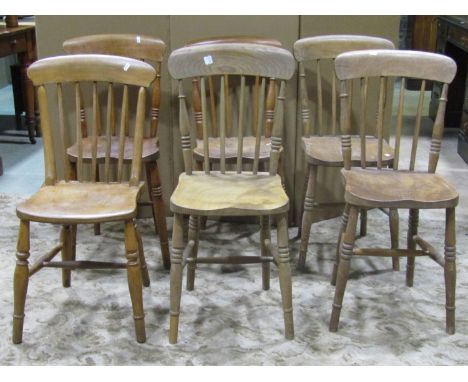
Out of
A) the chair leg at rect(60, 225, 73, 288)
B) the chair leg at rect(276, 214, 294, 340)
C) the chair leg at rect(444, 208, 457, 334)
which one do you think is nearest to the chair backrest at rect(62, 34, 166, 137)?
the chair leg at rect(60, 225, 73, 288)

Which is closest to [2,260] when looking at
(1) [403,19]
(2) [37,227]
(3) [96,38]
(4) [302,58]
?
(2) [37,227]

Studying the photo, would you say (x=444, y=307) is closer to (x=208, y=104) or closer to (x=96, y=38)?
(x=208, y=104)

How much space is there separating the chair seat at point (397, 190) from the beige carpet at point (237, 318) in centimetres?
50

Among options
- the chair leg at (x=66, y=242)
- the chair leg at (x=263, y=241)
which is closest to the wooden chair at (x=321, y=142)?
the chair leg at (x=263, y=241)

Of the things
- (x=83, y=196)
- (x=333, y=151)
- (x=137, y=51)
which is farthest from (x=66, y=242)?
(x=333, y=151)

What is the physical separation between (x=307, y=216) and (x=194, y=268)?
553 mm

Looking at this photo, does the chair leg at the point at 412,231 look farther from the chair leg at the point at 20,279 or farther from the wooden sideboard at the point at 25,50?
the wooden sideboard at the point at 25,50

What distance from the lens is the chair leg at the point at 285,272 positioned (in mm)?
2070

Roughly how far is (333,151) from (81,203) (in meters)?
1.12

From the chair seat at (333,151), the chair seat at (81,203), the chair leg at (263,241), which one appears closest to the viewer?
the chair seat at (81,203)

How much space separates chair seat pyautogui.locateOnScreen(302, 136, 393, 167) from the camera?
2525 millimetres

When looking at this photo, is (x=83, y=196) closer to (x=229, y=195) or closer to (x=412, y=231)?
(x=229, y=195)

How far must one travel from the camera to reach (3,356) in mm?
2049

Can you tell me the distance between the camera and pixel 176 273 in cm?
210
